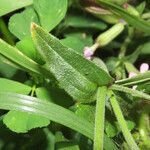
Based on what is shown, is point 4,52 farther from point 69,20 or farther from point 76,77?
point 69,20

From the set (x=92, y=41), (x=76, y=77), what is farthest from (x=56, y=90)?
(x=92, y=41)

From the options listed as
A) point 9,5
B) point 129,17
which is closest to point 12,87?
point 9,5

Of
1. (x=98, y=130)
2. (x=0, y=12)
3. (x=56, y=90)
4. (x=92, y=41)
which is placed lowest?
(x=98, y=130)

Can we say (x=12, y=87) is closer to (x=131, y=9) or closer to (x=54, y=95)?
(x=54, y=95)

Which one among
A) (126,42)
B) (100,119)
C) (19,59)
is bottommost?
(100,119)

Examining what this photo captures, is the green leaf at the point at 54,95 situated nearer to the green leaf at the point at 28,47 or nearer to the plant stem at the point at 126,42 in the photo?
the green leaf at the point at 28,47

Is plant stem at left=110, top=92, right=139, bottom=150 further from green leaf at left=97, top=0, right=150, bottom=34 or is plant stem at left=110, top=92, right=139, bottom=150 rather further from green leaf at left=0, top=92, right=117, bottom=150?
green leaf at left=97, top=0, right=150, bottom=34

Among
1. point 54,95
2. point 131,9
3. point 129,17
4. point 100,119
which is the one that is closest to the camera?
point 100,119
